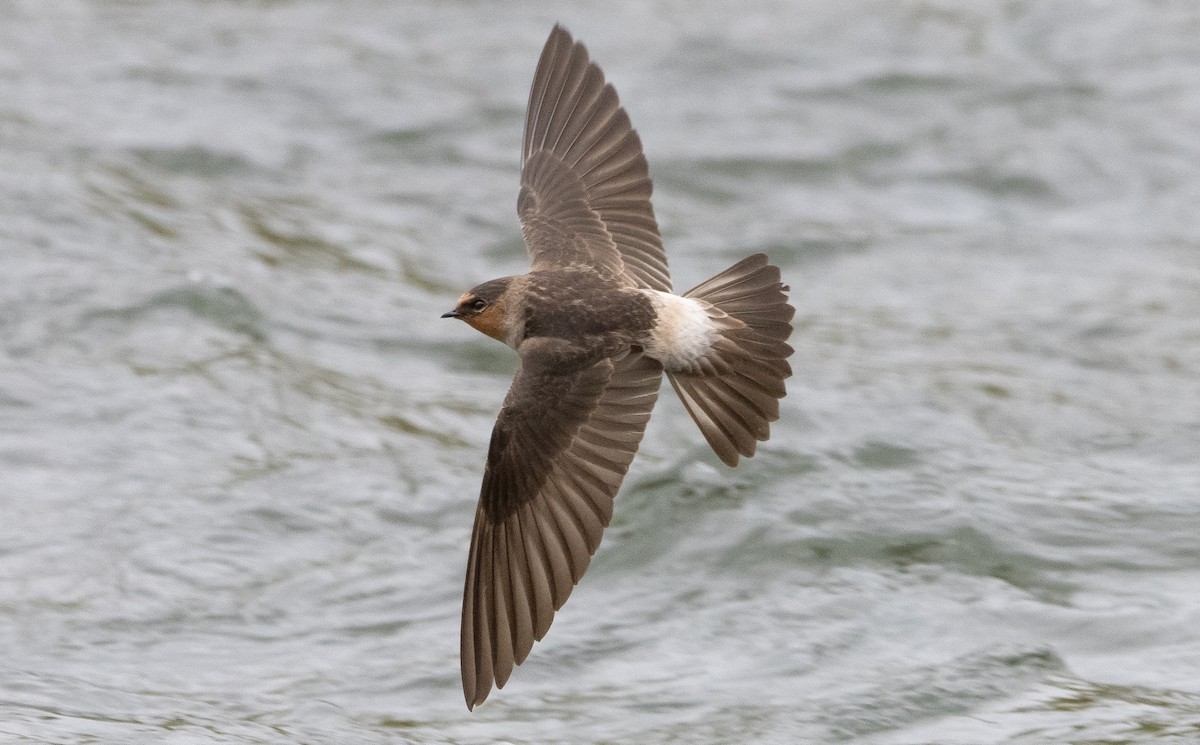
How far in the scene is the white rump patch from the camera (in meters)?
4.92

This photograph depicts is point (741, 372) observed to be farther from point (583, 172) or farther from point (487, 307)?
point (583, 172)

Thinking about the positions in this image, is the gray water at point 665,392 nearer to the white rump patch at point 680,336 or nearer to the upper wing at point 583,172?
the white rump patch at point 680,336

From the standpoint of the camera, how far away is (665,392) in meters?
7.80

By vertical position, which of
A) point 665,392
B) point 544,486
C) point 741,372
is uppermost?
point 665,392

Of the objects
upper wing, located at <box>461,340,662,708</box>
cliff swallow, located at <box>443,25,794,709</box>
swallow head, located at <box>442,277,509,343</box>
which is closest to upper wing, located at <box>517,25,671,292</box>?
cliff swallow, located at <box>443,25,794,709</box>

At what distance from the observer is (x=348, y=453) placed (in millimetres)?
7219

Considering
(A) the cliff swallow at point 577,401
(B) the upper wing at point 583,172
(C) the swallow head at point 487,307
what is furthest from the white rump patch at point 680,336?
(B) the upper wing at point 583,172

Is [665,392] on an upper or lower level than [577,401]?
upper

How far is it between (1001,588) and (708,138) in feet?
15.0

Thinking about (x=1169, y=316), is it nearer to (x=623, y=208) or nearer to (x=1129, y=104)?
(x=1129, y=104)

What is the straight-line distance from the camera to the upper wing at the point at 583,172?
18.2ft

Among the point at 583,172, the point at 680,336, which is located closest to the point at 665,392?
the point at 583,172

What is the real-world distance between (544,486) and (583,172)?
127cm

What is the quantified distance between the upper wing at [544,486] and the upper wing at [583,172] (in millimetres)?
685
